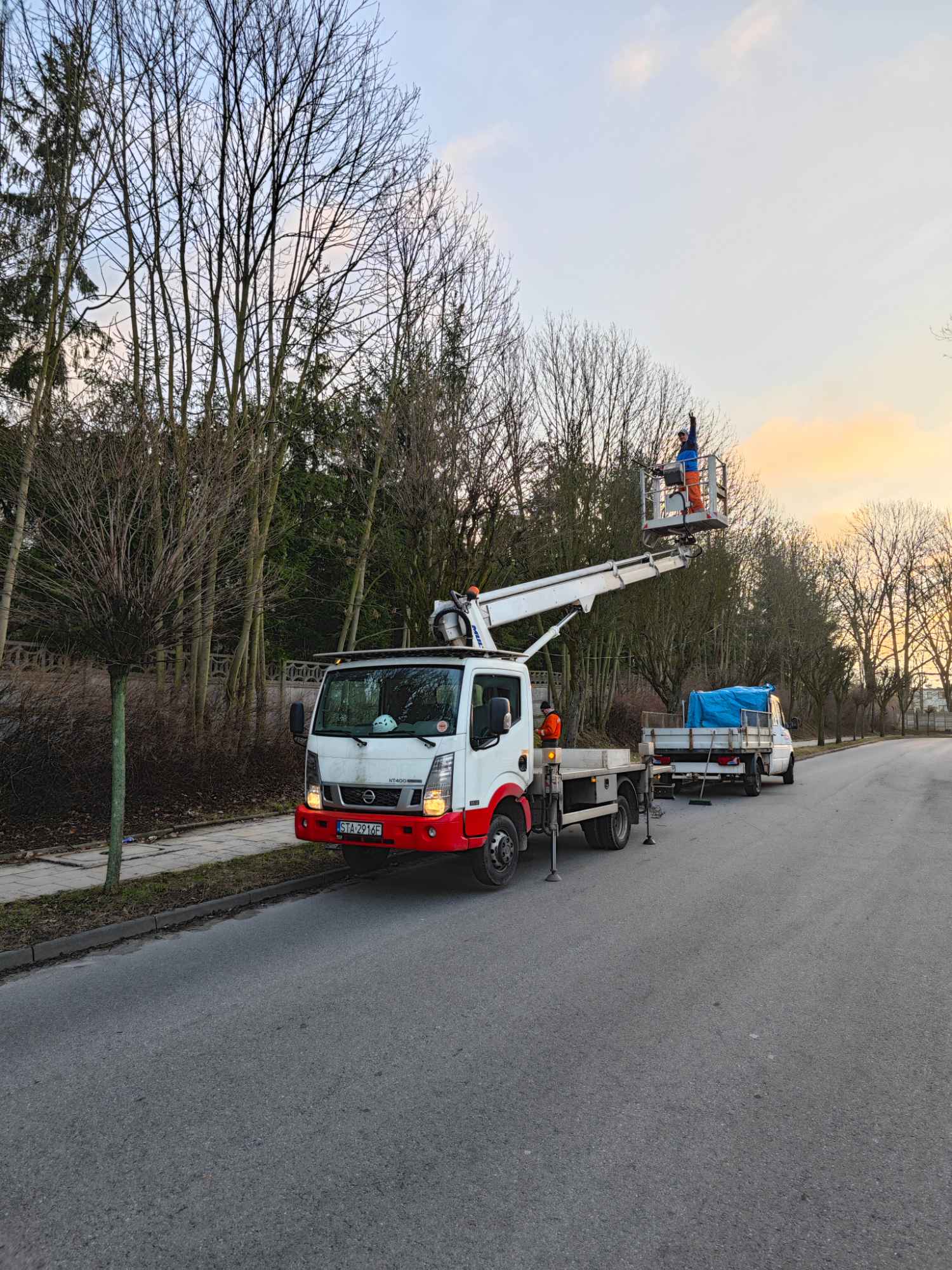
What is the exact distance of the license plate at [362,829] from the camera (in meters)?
7.61

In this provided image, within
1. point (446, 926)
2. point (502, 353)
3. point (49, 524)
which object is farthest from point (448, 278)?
point (446, 926)

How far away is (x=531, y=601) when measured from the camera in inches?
435

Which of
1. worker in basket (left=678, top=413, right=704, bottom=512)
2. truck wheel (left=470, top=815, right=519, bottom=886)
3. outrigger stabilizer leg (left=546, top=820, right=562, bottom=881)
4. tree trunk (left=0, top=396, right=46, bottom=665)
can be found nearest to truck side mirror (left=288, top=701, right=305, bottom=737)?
truck wheel (left=470, top=815, right=519, bottom=886)

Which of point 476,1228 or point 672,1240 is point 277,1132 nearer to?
point 476,1228

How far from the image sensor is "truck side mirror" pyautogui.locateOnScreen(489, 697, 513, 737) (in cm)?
789

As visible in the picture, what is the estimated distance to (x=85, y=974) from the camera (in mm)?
5621

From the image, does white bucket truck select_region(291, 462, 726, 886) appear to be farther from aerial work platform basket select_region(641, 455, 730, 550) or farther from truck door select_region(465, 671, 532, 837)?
aerial work platform basket select_region(641, 455, 730, 550)

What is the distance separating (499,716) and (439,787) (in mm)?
920

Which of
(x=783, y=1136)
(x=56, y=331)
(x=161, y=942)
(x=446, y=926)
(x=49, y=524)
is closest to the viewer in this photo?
(x=783, y=1136)

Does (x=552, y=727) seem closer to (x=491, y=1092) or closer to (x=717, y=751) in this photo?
(x=491, y=1092)

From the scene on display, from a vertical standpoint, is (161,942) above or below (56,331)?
below

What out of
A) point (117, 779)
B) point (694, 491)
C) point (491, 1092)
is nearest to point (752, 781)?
point (694, 491)

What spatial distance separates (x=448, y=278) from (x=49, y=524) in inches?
377

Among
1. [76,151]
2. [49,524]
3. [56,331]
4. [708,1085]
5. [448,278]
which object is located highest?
[448,278]
